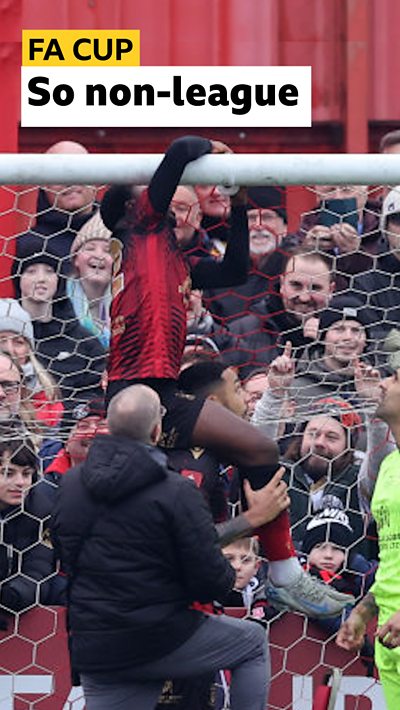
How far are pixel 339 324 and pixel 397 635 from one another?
3.80 feet

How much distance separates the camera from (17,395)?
5.98 m

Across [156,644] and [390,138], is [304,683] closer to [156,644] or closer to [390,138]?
[156,644]

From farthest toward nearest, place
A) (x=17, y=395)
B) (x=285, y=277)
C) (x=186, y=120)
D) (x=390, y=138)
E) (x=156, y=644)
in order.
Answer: (x=186, y=120)
(x=390, y=138)
(x=285, y=277)
(x=17, y=395)
(x=156, y=644)

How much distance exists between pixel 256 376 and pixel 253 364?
0.15 metres

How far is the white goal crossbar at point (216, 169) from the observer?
16.9 ft

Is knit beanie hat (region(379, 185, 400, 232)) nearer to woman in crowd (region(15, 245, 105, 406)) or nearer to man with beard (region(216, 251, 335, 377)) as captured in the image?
man with beard (region(216, 251, 335, 377))

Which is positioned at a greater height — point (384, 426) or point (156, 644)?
point (384, 426)

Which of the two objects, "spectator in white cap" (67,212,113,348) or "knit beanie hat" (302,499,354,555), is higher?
"spectator in white cap" (67,212,113,348)

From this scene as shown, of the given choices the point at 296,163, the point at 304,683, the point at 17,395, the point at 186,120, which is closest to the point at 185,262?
the point at 296,163

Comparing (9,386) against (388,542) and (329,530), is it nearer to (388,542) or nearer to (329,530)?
(329,530)

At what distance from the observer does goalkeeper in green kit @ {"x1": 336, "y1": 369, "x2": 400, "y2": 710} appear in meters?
5.57

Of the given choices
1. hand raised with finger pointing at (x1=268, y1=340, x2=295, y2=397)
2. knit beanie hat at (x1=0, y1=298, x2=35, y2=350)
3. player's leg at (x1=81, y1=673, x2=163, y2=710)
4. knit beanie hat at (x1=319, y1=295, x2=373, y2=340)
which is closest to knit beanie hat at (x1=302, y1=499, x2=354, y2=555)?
hand raised with finger pointing at (x1=268, y1=340, x2=295, y2=397)

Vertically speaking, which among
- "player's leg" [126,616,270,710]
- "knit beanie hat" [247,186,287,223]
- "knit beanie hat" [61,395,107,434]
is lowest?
"player's leg" [126,616,270,710]

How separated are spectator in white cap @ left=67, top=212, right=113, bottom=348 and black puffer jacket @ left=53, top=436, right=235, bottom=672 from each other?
1.32 m
